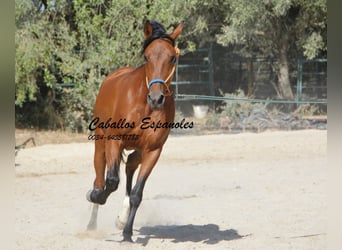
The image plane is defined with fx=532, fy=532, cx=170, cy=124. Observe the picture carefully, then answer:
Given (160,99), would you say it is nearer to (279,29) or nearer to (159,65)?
(159,65)

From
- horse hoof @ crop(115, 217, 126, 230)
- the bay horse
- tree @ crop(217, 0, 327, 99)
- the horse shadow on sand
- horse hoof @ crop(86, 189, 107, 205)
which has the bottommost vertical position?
the horse shadow on sand

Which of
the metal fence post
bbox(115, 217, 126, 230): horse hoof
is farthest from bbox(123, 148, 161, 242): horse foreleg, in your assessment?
the metal fence post

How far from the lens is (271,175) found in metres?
8.39

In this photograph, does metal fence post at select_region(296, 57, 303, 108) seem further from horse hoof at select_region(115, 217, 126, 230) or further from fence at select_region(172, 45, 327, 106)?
horse hoof at select_region(115, 217, 126, 230)

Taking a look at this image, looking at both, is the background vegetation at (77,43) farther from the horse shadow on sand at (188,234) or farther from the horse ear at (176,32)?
the horse ear at (176,32)

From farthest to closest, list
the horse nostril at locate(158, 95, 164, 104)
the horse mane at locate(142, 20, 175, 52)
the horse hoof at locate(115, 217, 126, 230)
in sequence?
the horse hoof at locate(115, 217, 126, 230) → the horse mane at locate(142, 20, 175, 52) → the horse nostril at locate(158, 95, 164, 104)

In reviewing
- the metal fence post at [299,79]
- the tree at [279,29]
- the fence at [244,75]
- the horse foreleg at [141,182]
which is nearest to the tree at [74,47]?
the tree at [279,29]

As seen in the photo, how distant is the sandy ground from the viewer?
15.5 feet

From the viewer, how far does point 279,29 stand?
1608cm

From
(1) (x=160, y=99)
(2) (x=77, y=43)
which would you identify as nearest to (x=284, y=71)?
(2) (x=77, y=43)

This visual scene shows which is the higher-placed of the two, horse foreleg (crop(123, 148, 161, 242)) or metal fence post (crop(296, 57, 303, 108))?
metal fence post (crop(296, 57, 303, 108))

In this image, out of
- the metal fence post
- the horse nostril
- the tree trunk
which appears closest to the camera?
the horse nostril

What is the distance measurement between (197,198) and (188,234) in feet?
6.35

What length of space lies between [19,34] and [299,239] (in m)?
9.14
